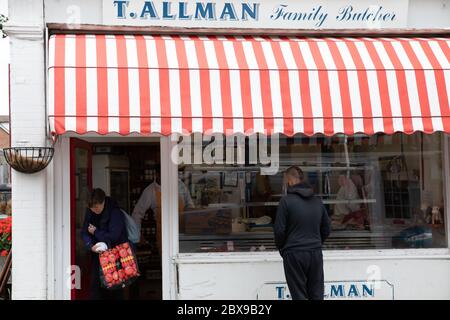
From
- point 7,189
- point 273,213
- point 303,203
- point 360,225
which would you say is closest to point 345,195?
point 360,225

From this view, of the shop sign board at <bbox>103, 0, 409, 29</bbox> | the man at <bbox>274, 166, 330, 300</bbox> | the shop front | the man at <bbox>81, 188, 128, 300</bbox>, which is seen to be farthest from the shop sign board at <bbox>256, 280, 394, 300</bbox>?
the shop sign board at <bbox>103, 0, 409, 29</bbox>

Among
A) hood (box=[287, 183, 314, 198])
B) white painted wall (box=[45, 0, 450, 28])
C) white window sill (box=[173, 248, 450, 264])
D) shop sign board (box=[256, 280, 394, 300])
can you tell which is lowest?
shop sign board (box=[256, 280, 394, 300])

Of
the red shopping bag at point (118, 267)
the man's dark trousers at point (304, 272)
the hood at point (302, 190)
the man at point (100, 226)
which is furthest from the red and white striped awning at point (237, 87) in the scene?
the red shopping bag at point (118, 267)

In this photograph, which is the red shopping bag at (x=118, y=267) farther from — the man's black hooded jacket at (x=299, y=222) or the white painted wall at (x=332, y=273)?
the man's black hooded jacket at (x=299, y=222)

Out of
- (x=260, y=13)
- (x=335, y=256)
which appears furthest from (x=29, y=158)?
(x=335, y=256)

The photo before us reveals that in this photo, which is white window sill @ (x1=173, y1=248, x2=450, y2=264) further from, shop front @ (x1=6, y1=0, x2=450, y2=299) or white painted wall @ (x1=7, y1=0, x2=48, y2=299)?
white painted wall @ (x1=7, y1=0, x2=48, y2=299)

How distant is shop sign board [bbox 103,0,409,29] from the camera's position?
5.96 metres

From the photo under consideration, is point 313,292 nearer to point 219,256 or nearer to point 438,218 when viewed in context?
point 219,256

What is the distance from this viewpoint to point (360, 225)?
6523 millimetres

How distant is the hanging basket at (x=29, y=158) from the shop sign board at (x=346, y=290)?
8.65 feet

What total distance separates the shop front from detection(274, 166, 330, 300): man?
0.68 metres

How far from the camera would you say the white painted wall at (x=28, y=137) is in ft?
18.3

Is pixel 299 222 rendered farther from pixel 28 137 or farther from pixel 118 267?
pixel 28 137

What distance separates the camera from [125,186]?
8.60 meters
